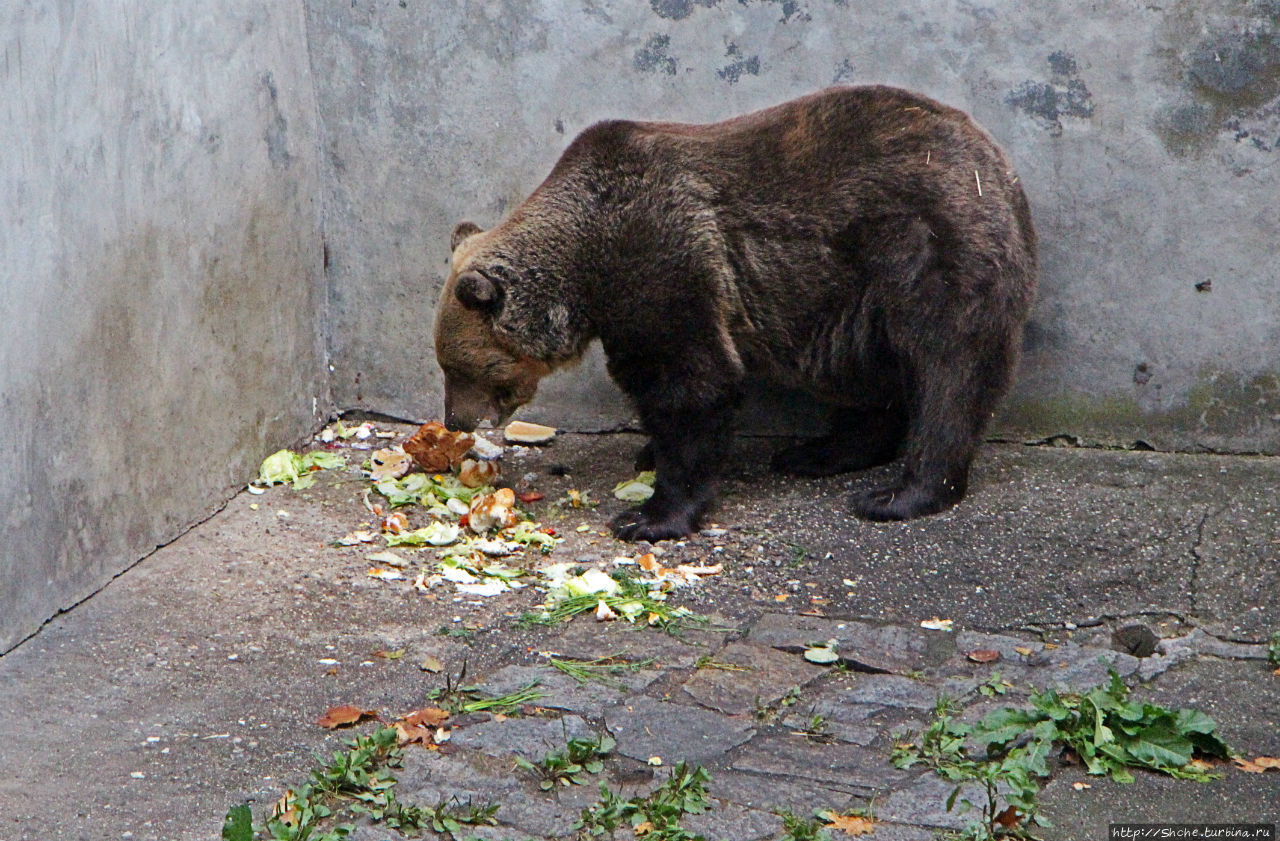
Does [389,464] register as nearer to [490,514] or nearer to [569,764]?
[490,514]

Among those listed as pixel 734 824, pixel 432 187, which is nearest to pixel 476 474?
pixel 432 187

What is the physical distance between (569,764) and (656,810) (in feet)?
1.17

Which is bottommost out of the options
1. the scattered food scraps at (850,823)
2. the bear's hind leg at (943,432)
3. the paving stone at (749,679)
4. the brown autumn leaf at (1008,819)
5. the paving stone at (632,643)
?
the paving stone at (632,643)

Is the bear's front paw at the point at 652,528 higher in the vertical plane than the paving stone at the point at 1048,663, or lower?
lower

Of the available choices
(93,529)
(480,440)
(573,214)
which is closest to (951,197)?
(573,214)

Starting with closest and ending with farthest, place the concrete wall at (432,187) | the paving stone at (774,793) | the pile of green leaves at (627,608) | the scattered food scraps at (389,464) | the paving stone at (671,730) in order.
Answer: the paving stone at (774,793), the paving stone at (671,730), the pile of green leaves at (627,608), the concrete wall at (432,187), the scattered food scraps at (389,464)

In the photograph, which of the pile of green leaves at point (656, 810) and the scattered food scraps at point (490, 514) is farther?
the scattered food scraps at point (490, 514)

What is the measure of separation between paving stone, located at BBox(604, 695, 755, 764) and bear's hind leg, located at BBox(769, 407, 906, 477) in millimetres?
2191

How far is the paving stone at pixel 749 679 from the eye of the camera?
12.9 ft

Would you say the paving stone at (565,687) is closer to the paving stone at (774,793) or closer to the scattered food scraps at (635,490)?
the paving stone at (774,793)

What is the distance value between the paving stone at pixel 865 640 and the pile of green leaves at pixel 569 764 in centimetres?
96

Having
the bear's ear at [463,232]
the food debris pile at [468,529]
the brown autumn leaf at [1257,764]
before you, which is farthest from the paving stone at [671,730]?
the bear's ear at [463,232]

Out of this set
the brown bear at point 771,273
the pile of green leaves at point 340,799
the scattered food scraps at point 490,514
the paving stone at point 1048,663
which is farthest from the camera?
the scattered food scraps at point 490,514

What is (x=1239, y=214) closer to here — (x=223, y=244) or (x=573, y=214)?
(x=573, y=214)
